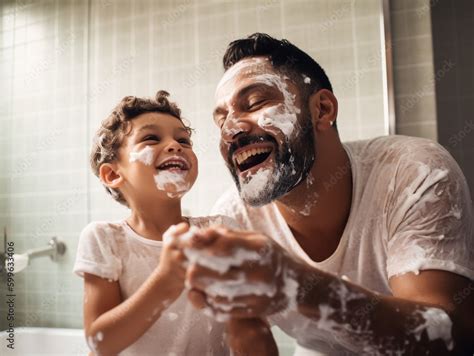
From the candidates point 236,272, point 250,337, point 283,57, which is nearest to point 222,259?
point 236,272

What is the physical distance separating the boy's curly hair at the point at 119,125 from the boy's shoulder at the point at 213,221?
128 millimetres

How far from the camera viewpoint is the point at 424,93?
0.79 metres

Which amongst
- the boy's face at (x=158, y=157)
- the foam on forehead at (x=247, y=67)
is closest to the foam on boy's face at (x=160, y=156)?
the boy's face at (x=158, y=157)

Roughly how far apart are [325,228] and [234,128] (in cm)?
Result: 24

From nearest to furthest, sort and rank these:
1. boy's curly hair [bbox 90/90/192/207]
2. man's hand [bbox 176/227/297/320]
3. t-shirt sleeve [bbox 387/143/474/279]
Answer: man's hand [bbox 176/227/297/320] < t-shirt sleeve [bbox 387/143/474/279] < boy's curly hair [bbox 90/90/192/207]

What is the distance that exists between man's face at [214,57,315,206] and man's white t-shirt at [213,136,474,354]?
9 cm

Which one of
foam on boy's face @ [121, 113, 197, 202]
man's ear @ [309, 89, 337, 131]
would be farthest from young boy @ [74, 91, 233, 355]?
man's ear @ [309, 89, 337, 131]

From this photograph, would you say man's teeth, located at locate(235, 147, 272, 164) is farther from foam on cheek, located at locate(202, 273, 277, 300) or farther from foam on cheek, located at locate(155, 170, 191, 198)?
foam on cheek, located at locate(202, 273, 277, 300)

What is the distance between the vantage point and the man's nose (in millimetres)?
641

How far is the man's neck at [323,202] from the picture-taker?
0.72 m

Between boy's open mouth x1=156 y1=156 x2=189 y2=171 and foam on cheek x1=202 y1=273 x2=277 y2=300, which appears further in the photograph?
boy's open mouth x1=156 y1=156 x2=189 y2=171

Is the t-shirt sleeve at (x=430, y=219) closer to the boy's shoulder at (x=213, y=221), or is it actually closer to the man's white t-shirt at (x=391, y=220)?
the man's white t-shirt at (x=391, y=220)

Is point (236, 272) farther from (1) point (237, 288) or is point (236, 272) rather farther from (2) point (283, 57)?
(2) point (283, 57)

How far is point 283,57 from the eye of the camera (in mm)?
690
